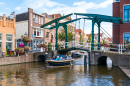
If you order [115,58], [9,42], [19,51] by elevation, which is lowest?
[115,58]

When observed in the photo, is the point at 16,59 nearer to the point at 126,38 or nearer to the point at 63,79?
the point at 63,79

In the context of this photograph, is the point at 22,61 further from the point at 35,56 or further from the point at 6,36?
the point at 6,36

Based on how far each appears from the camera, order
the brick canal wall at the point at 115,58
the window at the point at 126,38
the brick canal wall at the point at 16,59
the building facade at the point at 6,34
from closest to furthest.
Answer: the brick canal wall at the point at 115,58
the brick canal wall at the point at 16,59
the window at the point at 126,38
the building facade at the point at 6,34

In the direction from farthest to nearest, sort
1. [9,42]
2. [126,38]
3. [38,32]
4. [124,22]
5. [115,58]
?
[38,32] → [9,42] → [124,22] → [126,38] → [115,58]

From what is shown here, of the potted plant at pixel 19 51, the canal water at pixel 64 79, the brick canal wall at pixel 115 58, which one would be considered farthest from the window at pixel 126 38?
the potted plant at pixel 19 51

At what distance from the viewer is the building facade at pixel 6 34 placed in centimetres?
2394

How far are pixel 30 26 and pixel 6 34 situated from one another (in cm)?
730

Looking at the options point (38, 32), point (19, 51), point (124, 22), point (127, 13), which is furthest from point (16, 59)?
point (127, 13)

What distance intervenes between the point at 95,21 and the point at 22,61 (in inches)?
513

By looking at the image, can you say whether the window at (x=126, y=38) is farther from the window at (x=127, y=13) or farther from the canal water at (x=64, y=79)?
the canal water at (x=64, y=79)

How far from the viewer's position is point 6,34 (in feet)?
81.8

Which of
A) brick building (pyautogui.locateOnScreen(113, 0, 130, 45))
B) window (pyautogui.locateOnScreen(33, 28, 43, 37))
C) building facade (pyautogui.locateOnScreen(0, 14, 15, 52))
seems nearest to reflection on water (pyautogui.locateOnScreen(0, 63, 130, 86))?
brick building (pyautogui.locateOnScreen(113, 0, 130, 45))

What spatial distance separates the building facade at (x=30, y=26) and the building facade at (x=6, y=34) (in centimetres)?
544

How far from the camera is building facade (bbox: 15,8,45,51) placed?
1234 inches
